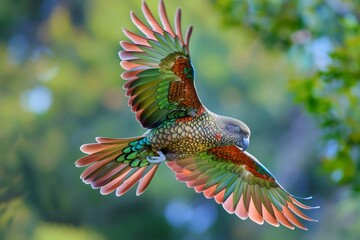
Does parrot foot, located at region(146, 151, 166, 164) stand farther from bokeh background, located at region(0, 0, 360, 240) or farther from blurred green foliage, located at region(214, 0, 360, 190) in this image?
bokeh background, located at region(0, 0, 360, 240)

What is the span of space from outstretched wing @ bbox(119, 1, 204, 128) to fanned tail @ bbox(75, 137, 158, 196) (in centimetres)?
12

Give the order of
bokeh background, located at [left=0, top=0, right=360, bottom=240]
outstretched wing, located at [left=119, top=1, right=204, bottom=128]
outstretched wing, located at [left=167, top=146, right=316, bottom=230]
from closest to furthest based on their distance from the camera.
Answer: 1. outstretched wing, located at [left=119, top=1, right=204, bottom=128]
2. outstretched wing, located at [left=167, top=146, right=316, bottom=230]
3. bokeh background, located at [left=0, top=0, right=360, bottom=240]

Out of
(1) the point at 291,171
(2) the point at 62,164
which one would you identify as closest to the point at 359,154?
(2) the point at 62,164

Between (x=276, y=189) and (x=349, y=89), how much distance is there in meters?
1.82

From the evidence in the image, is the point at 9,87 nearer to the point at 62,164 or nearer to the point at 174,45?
the point at 62,164

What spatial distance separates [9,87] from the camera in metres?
11.1

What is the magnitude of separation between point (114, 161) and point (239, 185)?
85 centimetres

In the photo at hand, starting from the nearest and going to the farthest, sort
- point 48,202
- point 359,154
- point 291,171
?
point 359,154
point 48,202
point 291,171

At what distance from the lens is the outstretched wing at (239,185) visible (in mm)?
3793

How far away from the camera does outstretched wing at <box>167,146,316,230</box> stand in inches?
149

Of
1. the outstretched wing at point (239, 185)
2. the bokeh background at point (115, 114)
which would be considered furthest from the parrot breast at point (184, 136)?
the bokeh background at point (115, 114)

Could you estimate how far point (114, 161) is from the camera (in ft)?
11.1

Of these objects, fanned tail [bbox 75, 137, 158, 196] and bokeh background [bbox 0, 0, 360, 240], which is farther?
bokeh background [bbox 0, 0, 360, 240]

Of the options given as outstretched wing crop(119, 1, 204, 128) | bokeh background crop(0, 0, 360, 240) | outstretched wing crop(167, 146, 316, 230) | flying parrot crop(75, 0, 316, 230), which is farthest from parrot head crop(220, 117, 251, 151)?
bokeh background crop(0, 0, 360, 240)
